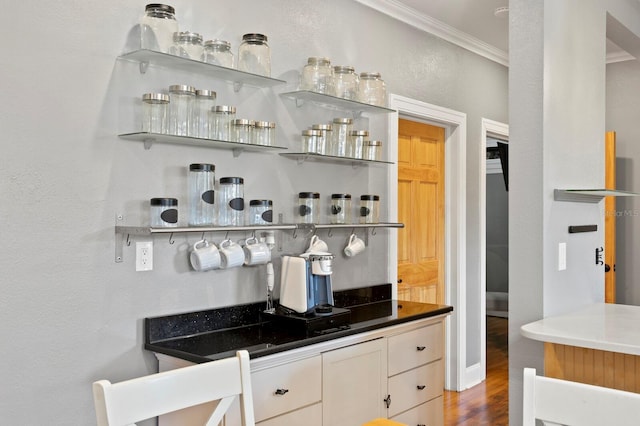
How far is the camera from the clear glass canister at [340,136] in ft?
10.5

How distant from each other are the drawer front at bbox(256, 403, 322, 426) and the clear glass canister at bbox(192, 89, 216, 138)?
47.0 inches

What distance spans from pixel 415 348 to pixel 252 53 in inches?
65.8

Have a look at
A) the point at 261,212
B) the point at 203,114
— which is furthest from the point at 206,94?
the point at 261,212

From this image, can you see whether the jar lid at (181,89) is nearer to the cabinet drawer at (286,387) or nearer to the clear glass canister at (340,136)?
the clear glass canister at (340,136)

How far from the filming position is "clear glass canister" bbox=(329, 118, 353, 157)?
321 centimetres

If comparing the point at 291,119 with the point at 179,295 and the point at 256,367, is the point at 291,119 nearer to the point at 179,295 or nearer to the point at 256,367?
the point at 179,295

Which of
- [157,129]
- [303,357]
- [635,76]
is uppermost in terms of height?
[635,76]

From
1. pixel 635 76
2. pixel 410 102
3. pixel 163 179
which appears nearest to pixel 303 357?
pixel 163 179

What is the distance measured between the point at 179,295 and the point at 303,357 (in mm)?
596

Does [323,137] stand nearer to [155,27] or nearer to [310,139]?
[310,139]

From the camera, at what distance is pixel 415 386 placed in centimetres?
305

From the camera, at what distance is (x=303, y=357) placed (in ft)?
7.93

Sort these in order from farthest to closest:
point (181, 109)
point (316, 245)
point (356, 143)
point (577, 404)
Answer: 1. point (356, 143)
2. point (316, 245)
3. point (181, 109)
4. point (577, 404)

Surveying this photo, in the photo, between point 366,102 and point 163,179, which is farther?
point 366,102
